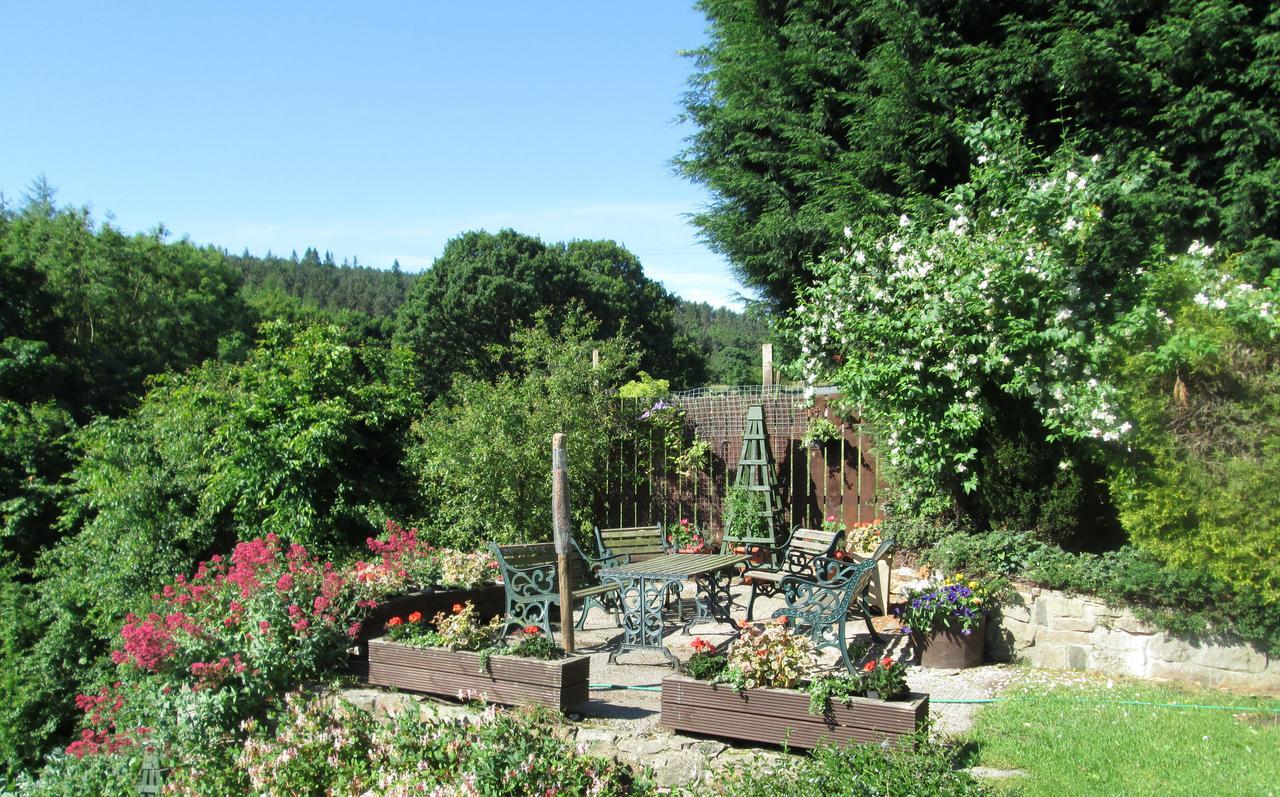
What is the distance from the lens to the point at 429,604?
5.90 metres

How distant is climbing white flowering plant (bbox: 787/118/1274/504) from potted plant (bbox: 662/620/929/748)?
288 cm

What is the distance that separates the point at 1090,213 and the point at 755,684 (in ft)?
15.5

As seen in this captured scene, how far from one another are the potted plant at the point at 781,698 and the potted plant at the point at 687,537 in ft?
15.5

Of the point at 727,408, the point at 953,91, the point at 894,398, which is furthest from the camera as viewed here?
the point at 727,408

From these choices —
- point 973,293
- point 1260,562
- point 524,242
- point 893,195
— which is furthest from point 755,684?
point 524,242

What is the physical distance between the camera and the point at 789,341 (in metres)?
10.7

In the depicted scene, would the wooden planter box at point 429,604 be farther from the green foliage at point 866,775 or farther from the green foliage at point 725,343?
the green foliage at point 725,343

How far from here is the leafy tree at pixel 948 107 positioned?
7254mm

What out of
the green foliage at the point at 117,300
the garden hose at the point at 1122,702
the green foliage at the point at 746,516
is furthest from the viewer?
the green foliage at the point at 117,300

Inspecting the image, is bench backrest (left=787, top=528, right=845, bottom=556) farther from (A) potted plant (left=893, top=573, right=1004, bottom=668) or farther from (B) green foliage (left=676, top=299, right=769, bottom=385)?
(B) green foliage (left=676, top=299, right=769, bottom=385)

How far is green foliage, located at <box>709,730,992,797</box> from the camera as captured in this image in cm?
313

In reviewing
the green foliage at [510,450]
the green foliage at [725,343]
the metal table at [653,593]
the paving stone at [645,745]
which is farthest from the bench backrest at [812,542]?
the green foliage at [725,343]

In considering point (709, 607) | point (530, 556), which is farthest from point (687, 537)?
point (530, 556)

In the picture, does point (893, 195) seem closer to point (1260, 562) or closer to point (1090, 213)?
point (1090, 213)
